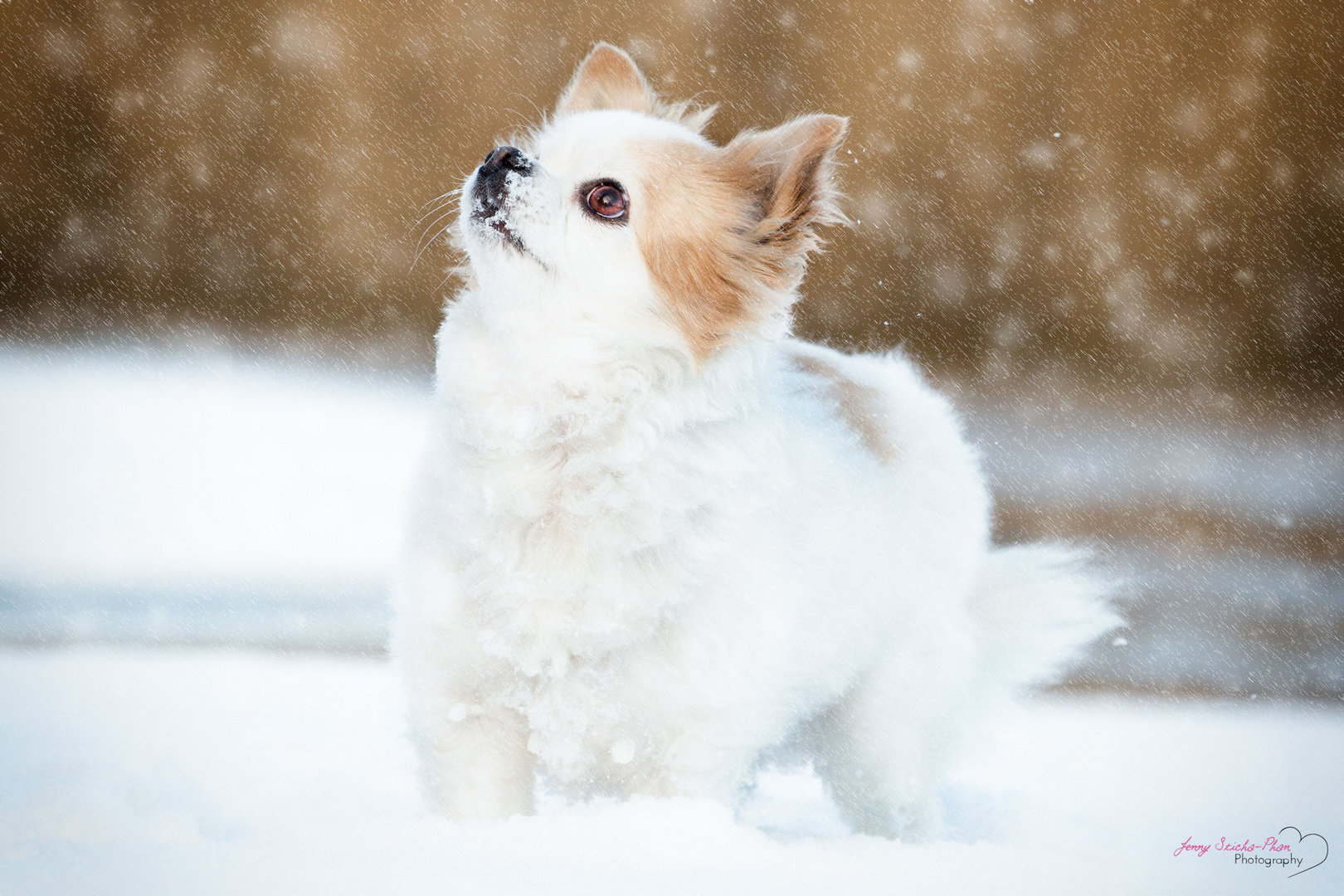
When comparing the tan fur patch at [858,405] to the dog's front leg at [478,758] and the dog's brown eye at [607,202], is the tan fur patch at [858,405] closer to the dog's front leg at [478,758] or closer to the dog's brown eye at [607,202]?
the dog's brown eye at [607,202]

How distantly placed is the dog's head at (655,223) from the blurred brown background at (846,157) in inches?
51.8

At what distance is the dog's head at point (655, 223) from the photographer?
4.96ft

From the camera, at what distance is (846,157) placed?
2.85 m

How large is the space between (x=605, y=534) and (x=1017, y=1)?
2338mm

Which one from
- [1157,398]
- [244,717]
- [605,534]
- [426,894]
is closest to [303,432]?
[244,717]

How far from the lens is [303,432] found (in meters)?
3.11

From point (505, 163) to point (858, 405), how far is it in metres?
0.80

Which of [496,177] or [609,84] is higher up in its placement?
[609,84]

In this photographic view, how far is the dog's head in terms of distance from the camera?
1.51 m

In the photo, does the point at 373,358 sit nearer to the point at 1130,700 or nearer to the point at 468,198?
the point at 468,198

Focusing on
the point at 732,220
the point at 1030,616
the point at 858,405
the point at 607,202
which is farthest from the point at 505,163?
the point at 1030,616
